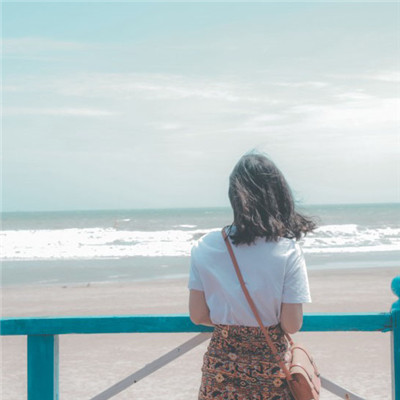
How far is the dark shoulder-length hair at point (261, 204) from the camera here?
2.02 m

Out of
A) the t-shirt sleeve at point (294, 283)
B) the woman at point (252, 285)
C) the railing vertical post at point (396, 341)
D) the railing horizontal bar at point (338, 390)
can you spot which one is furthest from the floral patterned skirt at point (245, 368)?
the railing vertical post at point (396, 341)

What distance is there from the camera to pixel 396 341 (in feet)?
7.87

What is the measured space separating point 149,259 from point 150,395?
46.0 ft

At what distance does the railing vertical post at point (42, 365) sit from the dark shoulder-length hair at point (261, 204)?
99 cm

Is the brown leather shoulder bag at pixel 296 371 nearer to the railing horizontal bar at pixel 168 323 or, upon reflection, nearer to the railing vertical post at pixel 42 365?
the railing horizontal bar at pixel 168 323

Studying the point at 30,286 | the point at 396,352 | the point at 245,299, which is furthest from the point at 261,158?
the point at 30,286

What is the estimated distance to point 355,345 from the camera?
7000 mm

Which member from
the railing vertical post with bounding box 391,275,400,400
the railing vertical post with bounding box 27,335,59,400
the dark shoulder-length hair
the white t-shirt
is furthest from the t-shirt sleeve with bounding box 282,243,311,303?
the railing vertical post with bounding box 27,335,59,400

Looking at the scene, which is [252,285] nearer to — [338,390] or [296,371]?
[296,371]

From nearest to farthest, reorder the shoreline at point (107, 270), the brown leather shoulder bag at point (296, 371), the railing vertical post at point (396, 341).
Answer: the brown leather shoulder bag at point (296, 371)
the railing vertical post at point (396, 341)
the shoreline at point (107, 270)

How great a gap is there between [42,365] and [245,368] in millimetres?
942

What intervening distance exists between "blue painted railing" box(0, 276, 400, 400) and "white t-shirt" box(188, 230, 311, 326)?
337 millimetres

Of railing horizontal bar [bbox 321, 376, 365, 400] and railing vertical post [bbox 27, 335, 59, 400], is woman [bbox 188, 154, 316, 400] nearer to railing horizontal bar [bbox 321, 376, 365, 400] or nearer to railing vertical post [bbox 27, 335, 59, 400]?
railing horizontal bar [bbox 321, 376, 365, 400]

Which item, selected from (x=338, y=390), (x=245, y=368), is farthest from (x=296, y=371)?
(x=338, y=390)
